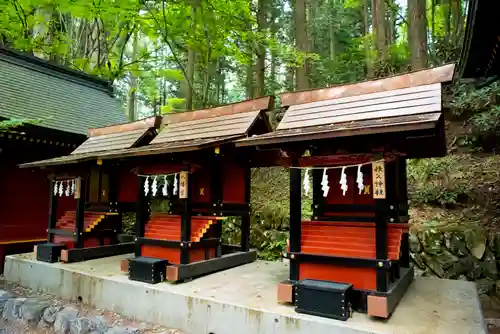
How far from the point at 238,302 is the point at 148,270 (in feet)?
6.80

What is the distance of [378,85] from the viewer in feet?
17.0

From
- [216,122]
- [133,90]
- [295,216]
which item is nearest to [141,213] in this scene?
[216,122]

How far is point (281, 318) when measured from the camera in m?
4.38

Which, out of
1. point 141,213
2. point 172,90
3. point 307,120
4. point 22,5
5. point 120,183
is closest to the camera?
point 307,120

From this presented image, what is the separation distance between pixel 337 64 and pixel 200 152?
12537mm

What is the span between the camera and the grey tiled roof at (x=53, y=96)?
9922mm

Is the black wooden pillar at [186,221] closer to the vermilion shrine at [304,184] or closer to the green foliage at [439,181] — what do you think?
the vermilion shrine at [304,184]

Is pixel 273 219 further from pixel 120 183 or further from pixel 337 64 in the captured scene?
pixel 337 64

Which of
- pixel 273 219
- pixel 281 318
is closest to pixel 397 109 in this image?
pixel 281 318

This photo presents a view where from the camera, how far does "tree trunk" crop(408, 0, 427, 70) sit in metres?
10.5

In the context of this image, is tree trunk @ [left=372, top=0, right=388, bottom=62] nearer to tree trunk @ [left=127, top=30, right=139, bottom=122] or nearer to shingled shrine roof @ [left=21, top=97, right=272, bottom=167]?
shingled shrine roof @ [left=21, top=97, right=272, bottom=167]

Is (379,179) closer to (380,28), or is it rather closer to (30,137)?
(30,137)

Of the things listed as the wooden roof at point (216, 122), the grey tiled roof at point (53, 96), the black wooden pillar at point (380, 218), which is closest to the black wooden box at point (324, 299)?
the black wooden pillar at point (380, 218)

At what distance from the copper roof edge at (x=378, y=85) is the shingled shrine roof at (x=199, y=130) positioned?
1078mm
